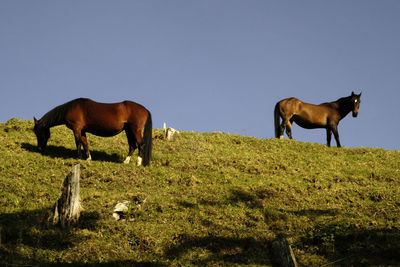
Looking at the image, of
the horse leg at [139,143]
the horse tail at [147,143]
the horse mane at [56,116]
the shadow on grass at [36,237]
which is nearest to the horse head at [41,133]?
the horse mane at [56,116]

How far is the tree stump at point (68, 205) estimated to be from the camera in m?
12.3

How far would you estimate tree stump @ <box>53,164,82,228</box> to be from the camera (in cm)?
1234

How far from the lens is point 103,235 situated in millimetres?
12148

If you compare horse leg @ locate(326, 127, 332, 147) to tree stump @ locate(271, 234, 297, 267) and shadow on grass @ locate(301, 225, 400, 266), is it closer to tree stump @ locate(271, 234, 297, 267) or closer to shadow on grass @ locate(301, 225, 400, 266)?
shadow on grass @ locate(301, 225, 400, 266)

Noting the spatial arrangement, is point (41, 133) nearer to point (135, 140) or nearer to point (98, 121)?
point (98, 121)

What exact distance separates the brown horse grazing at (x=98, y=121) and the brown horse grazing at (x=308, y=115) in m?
11.2

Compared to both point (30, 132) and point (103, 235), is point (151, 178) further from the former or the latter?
point (30, 132)

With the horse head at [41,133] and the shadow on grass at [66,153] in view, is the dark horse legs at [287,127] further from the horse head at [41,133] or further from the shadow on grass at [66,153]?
the horse head at [41,133]

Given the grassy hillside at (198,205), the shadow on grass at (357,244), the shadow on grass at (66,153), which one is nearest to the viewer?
the shadow on grass at (357,244)

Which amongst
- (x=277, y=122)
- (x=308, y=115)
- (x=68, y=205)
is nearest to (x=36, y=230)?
(x=68, y=205)

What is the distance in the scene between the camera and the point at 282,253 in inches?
426

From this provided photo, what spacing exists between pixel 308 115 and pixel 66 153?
16199mm

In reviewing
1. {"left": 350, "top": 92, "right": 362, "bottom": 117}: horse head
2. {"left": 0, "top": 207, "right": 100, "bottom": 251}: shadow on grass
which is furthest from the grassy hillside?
{"left": 350, "top": 92, "right": 362, "bottom": 117}: horse head

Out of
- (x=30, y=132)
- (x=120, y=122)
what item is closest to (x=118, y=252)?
(x=120, y=122)
